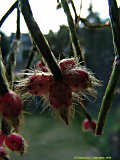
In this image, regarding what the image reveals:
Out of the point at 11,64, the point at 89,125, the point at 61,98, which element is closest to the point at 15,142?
the point at 11,64

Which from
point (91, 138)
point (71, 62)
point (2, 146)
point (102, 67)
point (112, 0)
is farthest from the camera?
point (91, 138)

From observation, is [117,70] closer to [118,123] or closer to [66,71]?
[66,71]

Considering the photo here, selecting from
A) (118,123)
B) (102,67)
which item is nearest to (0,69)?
(102,67)

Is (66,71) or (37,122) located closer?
(66,71)

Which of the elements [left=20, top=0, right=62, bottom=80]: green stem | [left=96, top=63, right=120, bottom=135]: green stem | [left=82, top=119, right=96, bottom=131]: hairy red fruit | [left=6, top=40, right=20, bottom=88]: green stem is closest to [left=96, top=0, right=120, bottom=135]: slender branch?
[left=96, top=63, right=120, bottom=135]: green stem

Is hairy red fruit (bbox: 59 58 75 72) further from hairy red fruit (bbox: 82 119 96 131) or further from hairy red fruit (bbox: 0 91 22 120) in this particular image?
hairy red fruit (bbox: 82 119 96 131)
